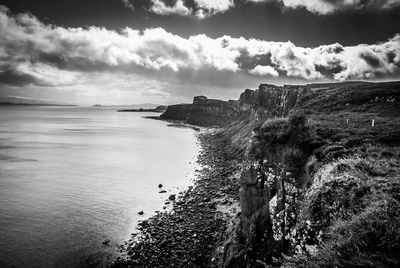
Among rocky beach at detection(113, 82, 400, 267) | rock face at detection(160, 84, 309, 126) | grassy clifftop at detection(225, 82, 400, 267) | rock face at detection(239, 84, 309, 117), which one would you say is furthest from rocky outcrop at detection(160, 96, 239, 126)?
grassy clifftop at detection(225, 82, 400, 267)

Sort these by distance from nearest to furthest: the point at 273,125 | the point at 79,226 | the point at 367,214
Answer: the point at 367,214 < the point at 273,125 < the point at 79,226

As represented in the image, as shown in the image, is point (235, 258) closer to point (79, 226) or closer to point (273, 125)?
point (273, 125)

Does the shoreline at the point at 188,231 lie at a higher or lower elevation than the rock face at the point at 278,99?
lower

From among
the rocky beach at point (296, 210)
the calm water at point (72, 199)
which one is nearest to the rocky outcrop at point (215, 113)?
A: the calm water at point (72, 199)

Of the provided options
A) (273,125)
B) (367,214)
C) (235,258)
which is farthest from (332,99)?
(367,214)

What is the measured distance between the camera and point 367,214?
22.5 feet

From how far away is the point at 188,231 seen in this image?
79.7 ft

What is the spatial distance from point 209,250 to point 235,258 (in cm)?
614

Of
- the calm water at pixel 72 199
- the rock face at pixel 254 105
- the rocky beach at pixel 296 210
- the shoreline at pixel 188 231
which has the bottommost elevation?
the calm water at pixel 72 199

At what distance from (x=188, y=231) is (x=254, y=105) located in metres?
84.6

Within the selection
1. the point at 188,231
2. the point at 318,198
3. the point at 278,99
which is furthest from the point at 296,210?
the point at 278,99

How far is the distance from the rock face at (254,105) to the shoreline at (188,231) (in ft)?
126

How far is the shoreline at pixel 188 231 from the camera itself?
1988 cm

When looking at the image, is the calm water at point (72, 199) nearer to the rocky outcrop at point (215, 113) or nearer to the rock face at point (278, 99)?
the rock face at point (278, 99)
